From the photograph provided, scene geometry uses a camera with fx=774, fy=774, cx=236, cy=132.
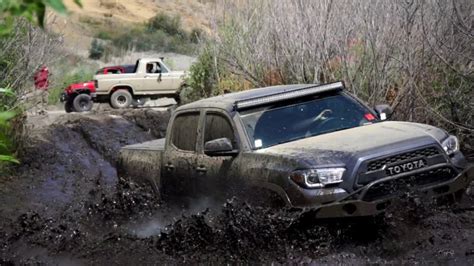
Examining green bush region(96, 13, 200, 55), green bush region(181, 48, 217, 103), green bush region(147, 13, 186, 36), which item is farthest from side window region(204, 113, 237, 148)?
green bush region(147, 13, 186, 36)

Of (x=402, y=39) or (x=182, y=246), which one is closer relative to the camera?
(x=182, y=246)

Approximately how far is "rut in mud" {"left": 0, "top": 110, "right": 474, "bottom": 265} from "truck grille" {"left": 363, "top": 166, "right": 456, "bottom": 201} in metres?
0.15

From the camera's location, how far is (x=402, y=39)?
1091 cm

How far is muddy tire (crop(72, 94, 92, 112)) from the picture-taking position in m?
26.3

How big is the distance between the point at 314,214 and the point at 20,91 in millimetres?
8048

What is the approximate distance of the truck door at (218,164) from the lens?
7031 millimetres

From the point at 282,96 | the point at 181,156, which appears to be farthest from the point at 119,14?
the point at 282,96

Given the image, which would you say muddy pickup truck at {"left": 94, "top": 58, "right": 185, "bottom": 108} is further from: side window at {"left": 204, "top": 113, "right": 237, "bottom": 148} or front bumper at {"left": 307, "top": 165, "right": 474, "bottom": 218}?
front bumper at {"left": 307, "top": 165, "right": 474, "bottom": 218}

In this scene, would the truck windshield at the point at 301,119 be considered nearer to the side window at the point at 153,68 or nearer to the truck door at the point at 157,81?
the truck door at the point at 157,81

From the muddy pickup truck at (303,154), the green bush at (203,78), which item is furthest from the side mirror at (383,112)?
the green bush at (203,78)

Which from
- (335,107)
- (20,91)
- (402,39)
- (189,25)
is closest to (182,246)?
(335,107)

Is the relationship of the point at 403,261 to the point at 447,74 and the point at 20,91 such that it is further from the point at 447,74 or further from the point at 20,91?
the point at 20,91

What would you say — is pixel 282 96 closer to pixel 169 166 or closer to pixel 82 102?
pixel 169 166

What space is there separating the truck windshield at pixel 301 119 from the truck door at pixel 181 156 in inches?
30.4
